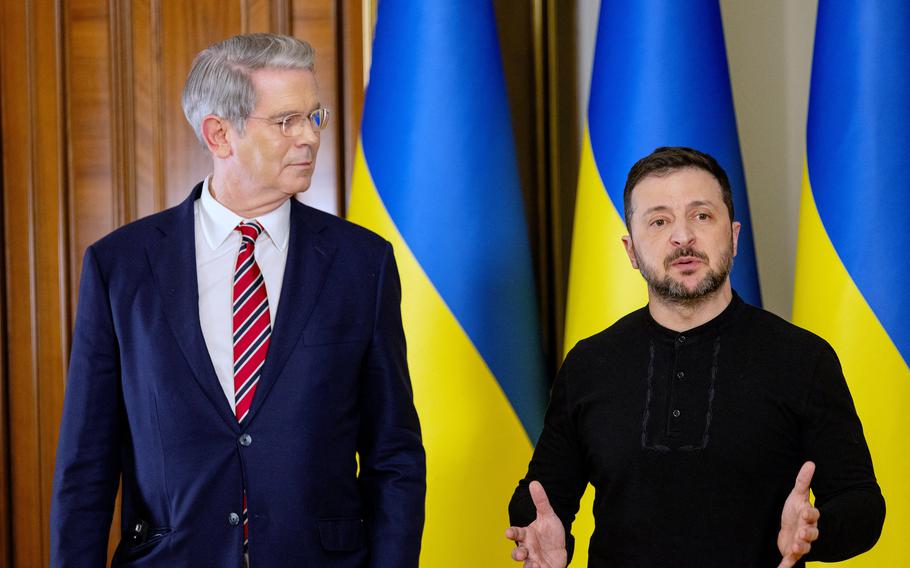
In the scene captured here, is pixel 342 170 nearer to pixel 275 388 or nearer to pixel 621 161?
pixel 621 161

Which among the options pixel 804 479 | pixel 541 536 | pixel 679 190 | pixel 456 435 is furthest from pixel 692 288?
pixel 456 435

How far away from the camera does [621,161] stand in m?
2.35

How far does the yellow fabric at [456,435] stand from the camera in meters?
2.32

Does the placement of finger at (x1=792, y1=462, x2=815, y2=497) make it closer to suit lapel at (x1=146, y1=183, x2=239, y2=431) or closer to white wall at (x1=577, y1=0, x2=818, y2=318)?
suit lapel at (x1=146, y1=183, x2=239, y2=431)

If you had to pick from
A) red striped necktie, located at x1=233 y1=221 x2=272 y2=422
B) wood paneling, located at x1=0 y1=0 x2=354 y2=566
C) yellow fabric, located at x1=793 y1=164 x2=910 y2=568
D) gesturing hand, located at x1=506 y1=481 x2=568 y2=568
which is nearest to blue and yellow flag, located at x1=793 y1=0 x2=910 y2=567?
yellow fabric, located at x1=793 y1=164 x2=910 y2=568

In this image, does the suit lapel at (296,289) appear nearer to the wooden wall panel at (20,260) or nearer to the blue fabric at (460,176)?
the blue fabric at (460,176)

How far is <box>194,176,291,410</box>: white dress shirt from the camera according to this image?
1.61 m

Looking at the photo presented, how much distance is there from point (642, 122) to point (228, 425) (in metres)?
1.21

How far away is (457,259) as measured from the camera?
2357 mm

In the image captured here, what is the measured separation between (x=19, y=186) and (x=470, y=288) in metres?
1.54

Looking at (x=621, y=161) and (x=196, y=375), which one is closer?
(x=196, y=375)

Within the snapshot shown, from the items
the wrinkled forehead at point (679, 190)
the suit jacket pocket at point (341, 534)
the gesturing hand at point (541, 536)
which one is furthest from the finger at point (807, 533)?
the suit jacket pocket at point (341, 534)

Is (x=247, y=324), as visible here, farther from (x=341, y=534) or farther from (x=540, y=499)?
(x=540, y=499)

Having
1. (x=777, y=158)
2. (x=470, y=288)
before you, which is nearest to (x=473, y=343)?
(x=470, y=288)
